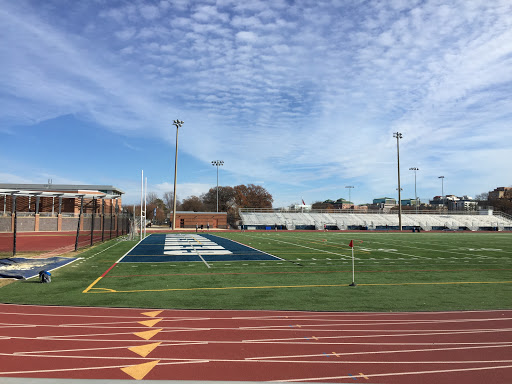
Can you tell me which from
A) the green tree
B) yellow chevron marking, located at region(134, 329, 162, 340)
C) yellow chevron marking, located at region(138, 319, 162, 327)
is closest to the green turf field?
yellow chevron marking, located at region(138, 319, 162, 327)

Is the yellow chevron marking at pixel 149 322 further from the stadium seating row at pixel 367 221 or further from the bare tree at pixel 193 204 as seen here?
the bare tree at pixel 193 204

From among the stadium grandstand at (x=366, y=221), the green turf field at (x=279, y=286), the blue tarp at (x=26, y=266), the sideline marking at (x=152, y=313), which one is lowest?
the green turf field at (x=279, y=286)

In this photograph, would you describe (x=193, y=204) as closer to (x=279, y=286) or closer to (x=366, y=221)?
(x=366, y=221)

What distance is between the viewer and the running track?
530 cm

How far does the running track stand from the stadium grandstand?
186 feet

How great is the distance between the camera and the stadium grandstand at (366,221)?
226 ft

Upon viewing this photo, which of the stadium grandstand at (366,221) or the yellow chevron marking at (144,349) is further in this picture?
the stadium grandstand at (366,221)

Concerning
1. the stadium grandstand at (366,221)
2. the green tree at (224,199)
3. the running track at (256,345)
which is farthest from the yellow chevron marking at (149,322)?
the green tree at (224,199)

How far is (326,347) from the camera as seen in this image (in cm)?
640

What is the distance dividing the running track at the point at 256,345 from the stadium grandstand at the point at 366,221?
56.8m

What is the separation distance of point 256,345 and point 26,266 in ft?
43.3

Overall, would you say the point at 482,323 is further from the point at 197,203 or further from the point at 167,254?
the point at 197,203

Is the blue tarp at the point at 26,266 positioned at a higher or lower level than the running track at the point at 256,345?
higher

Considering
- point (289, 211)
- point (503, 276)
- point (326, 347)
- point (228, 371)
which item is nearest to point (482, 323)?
point (326, 347)
